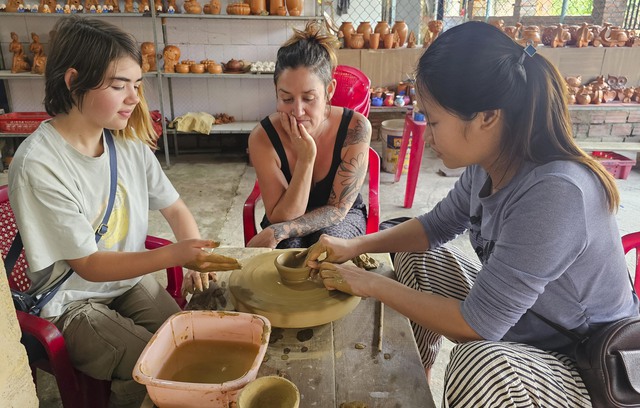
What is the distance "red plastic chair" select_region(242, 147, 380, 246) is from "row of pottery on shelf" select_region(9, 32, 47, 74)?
3.93 metres

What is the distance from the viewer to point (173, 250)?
1381 millimetres

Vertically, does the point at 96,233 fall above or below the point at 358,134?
→ below

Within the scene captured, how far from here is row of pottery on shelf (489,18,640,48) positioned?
5250 millimetres

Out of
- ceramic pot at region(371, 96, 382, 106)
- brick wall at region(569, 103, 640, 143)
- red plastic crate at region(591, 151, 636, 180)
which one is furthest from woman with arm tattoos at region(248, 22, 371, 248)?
brick wall at region(569, 103, 640, 143)

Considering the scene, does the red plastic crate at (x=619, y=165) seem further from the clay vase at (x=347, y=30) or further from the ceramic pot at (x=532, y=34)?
the clay vase at (x=347, y=30)

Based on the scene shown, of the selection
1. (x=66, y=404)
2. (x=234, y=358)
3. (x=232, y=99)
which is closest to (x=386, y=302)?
(x=234, y=358)

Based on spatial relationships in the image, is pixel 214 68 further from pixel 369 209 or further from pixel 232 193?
pixel 369 209

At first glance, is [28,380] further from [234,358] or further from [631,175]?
[631,175]

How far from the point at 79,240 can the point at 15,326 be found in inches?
19.9

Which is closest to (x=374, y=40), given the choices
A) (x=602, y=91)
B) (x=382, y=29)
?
(x=382, y=29)

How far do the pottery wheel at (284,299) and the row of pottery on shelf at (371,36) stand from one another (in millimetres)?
4356

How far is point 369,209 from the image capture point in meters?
2.36

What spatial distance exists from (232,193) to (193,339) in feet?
11.1

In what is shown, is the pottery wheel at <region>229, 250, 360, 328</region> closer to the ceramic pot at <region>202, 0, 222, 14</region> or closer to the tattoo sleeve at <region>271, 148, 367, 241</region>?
the tattoo sleeve at <region>271, 148, 367, 241</region>
